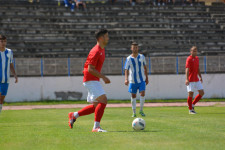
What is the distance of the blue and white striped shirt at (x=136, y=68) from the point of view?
48.3 ft

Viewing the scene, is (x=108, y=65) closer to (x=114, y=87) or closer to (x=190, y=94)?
(x=114, y=87)

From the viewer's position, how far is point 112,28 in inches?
1248

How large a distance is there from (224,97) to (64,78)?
1015 centimetres

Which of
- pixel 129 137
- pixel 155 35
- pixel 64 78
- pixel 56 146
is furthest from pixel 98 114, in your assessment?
pixel 155 35

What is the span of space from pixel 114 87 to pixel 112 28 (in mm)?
6794

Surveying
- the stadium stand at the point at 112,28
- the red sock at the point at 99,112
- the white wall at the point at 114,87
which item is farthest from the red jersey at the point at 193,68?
the stadium stand at the point at 112,28

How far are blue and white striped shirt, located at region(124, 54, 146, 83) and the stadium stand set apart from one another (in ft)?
46.2

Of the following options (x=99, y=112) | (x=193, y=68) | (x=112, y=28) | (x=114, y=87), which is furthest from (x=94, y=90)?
(x=112, y=28)

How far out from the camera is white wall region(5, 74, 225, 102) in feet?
83.9

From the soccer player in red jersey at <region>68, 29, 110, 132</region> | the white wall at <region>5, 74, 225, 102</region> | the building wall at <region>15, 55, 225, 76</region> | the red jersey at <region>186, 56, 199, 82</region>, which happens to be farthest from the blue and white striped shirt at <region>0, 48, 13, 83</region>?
the white wall at <region>5, 74, 225, 102</region>

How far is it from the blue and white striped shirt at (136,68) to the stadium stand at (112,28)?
14073 mm

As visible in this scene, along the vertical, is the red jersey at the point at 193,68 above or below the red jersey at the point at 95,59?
below

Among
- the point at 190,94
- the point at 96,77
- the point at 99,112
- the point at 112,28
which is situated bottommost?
the point at 190,94

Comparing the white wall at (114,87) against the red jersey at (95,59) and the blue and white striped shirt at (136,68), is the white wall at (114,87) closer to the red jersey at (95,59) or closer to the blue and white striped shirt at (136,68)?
the blue and white striped shirt at (136,68)
